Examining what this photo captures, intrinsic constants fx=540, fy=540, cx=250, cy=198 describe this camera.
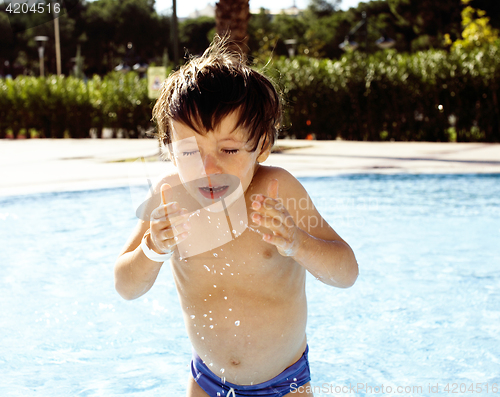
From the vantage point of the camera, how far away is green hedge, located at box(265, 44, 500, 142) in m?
13.7

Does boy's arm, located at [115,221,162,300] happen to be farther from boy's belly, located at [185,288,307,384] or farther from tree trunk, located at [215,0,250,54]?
tree trunk, located at [215,0,250,54]

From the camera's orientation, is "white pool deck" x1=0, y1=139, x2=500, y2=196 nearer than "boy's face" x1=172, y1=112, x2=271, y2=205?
No

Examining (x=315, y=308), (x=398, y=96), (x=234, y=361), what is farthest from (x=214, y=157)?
(x=398, y=96)

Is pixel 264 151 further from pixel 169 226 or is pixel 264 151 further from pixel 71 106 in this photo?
pixel 71 106

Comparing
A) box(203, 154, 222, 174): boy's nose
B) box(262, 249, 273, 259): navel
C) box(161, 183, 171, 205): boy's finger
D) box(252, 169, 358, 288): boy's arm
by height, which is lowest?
box(262, 249, 273, 259): navel

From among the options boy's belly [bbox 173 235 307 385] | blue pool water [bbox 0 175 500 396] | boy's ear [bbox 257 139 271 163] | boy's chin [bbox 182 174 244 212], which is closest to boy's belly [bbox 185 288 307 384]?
boy's belly [bbox 173 235 307 385]

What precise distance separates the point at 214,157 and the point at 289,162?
821 cm

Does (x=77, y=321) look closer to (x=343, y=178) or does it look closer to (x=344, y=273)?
(x=344, y=273)

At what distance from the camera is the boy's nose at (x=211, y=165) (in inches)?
61.2

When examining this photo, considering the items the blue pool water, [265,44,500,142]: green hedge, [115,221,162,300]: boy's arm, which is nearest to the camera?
[115,221,162,300]: boy's arm

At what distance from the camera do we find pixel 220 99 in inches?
63.5

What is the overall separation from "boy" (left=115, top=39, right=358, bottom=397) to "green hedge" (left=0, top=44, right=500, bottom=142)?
40.0 ft

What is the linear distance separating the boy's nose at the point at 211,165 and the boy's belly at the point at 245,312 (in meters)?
0.36

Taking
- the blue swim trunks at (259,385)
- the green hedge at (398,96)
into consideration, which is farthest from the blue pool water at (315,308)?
the green hedge at (398,96)
